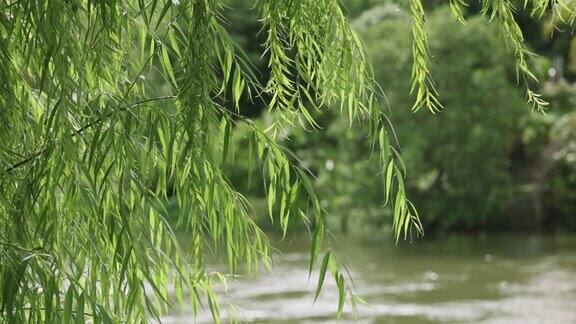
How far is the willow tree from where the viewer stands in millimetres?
3078

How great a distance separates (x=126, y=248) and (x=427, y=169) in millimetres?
14493

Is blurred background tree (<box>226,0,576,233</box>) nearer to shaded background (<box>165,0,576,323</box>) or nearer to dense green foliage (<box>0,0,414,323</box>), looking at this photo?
shaded background (<box>165,0,576,323</box>)

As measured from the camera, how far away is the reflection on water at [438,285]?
416 inches

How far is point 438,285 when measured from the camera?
12508mm

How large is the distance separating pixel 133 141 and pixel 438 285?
950 cm

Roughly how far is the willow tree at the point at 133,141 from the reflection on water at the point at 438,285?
5704mm

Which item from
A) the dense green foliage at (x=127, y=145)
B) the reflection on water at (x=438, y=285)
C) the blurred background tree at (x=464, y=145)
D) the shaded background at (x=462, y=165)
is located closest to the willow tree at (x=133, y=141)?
the dense green foliage at (x=127, y=145)

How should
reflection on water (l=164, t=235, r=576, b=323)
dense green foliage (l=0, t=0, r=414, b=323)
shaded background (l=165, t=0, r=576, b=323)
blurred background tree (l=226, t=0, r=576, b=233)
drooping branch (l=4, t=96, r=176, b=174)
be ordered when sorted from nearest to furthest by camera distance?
dense green foliage (l=0, t=0, r=414, b=323) < drooping branch (l=4, t=96, r=176, b=174) < reflection on water (l=164, t=235, r=576, b=323) < shaded background (l=165, t=0, r=576, b=323) < blurred background tree (l=226, t=0, r=576, b=233)

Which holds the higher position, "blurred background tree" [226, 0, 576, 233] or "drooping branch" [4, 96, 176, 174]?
"blurred background tree" [226, 0, 576, 233]

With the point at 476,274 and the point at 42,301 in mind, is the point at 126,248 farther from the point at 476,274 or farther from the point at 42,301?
the point at 476,274

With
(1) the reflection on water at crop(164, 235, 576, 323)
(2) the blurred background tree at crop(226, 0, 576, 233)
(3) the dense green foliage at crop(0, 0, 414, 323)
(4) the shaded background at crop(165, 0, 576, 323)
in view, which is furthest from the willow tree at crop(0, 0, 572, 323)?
(2) the blurred background tree at crop(226, 0, 576, 233)

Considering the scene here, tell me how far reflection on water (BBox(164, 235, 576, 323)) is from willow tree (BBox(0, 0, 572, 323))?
5704 mm

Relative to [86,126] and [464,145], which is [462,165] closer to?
[464,145]

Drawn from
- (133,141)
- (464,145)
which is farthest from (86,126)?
(464,145)
